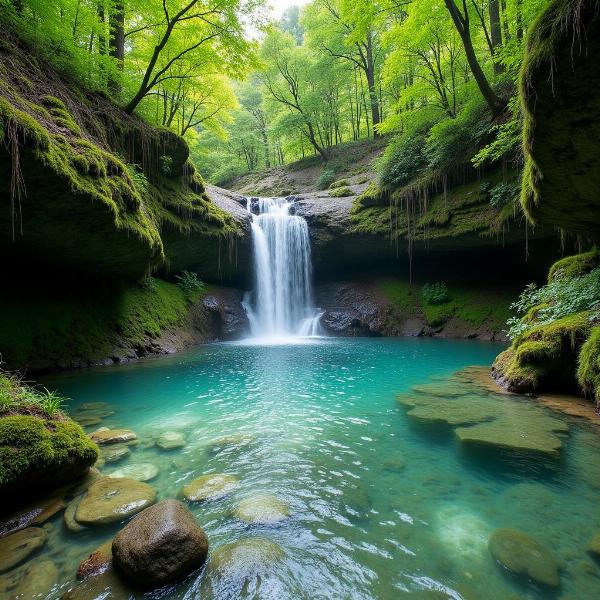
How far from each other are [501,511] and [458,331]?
45.1 ft

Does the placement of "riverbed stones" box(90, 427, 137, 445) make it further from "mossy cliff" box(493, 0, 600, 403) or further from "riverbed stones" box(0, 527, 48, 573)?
"mossy cliff" box(493, 0, 600, 403)

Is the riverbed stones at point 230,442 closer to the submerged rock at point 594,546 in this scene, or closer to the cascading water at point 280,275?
the submerged rock at point 594,546

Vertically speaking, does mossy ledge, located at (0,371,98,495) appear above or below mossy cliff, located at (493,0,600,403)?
below

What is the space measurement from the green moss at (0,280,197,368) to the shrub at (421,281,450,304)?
11.4 metres

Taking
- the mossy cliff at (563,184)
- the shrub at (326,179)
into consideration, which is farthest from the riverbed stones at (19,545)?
the shrub at (326,179)

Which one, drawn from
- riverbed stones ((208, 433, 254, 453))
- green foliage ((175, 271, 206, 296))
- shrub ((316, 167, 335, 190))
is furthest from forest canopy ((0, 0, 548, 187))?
riverbed stones ((208, 433, 254, 453))

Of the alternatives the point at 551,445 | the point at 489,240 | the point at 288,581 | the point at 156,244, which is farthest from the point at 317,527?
the point at 489,240

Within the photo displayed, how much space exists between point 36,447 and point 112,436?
1.68m

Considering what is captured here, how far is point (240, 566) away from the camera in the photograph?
221 centimetres

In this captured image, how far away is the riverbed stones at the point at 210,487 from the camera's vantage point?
304 cm

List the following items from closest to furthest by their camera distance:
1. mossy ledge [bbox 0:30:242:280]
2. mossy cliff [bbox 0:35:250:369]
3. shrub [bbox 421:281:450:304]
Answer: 1. mossy ledge [bbox 0:30:242:280]
2. mossy cliff [bbox 0:35:250:369]
3. shrub [bbox 421:281:450:304]

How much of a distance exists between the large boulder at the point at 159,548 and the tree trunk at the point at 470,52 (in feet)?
41.6

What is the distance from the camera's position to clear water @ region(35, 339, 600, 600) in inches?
82.7

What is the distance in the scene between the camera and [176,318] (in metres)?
13.6
